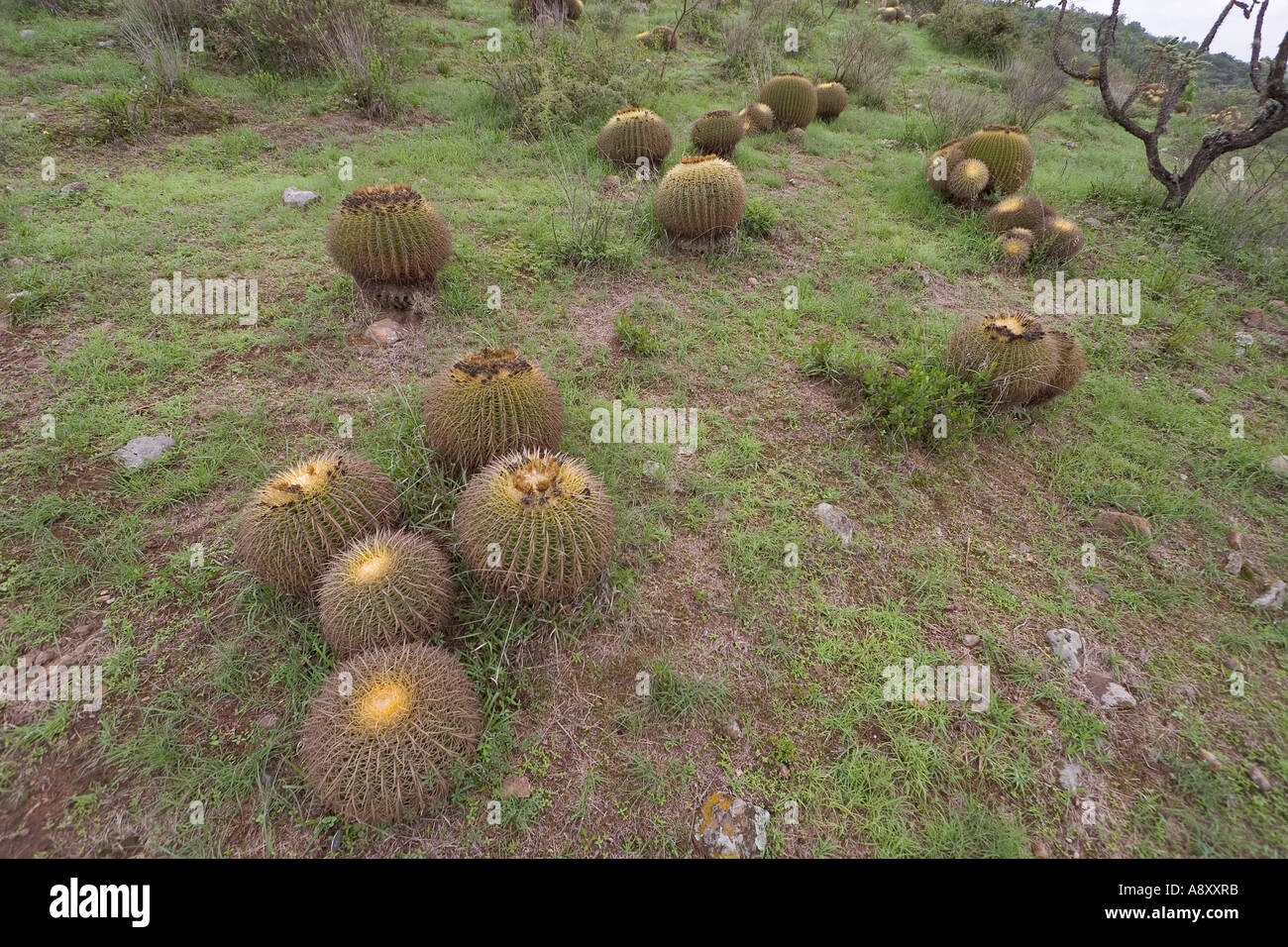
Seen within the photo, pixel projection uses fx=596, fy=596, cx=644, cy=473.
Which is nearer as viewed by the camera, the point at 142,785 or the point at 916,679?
the point at 142,785

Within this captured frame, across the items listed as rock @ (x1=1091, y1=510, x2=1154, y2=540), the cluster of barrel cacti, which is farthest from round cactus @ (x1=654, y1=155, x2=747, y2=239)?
rock @ (x1=1091, y1=510, x2=1154, y2=540)

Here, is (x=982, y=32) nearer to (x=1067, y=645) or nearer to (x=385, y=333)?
(x=385, y=333)

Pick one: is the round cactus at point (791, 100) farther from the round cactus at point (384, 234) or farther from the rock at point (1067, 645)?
the rock at point (1067, 645)

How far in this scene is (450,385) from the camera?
3066 mm

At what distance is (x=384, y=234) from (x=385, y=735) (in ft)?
11.3

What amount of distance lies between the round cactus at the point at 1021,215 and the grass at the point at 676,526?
31 cm

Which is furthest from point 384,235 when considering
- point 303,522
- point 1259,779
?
point 1259,779

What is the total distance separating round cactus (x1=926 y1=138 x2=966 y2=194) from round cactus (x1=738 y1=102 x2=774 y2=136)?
261 cm

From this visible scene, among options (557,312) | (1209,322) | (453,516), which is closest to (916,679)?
(453,516)

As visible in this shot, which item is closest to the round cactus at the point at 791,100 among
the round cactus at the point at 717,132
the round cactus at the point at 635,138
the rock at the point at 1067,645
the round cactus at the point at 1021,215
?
the round cactus at the point at 717,132

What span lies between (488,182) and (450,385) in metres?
4.51

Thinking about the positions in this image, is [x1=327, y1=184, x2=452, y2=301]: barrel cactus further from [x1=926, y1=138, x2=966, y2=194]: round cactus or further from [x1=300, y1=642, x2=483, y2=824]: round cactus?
[x1=926, y1=138, x2=966, y2=194]: round cactus
